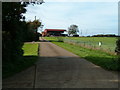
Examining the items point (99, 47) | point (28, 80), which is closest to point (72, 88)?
point (28, 80)

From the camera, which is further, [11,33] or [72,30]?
[72,30]

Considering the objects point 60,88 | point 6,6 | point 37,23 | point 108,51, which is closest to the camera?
point 60,88

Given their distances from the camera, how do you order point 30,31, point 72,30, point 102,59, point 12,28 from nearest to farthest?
point 12,28
point 102,59
point 30,31
point 72,30

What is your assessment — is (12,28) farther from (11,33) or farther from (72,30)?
(72,30)

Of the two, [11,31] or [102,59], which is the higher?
[11,31]

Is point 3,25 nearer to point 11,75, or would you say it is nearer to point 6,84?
point 11,75

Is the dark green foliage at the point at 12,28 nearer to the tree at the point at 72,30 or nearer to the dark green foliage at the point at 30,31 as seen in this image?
the dark green foliage at the point at 30,31

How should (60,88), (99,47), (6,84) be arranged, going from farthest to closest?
1. (99,47)
2. (6,84)
3. (60,88)

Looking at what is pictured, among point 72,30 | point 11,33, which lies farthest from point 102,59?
point 72,30

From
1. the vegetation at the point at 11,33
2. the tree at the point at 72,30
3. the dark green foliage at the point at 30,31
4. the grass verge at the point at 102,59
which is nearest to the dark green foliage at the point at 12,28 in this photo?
the vegetation at the point at 11,33

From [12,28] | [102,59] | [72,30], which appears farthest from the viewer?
[72,30]

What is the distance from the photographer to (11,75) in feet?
23.7

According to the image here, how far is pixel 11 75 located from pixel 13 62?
1782mm

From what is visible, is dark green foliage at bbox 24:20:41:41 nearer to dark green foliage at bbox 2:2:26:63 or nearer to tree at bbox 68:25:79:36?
dark green foliage at bbox 2:2:26:63
